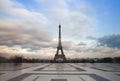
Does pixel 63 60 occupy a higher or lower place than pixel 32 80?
higher

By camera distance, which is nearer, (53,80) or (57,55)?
(53,80)

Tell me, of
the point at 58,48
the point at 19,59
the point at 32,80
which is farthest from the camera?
the point at 19,59

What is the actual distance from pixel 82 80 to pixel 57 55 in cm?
6220

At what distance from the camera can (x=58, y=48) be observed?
7150cm

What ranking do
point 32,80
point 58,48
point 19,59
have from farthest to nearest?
point 19,59, point 58,48, point 32,80

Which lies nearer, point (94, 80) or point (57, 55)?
point (94, 80)

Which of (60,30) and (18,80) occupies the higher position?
(60,30)

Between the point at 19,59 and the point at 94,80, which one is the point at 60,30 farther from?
the point at 94,80

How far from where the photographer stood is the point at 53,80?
35.2 ft

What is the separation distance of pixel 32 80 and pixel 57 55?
62413mm

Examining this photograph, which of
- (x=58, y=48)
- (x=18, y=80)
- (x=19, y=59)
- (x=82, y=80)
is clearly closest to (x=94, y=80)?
(x=82, y=80)

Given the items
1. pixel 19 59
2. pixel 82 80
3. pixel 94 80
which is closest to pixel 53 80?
pixel 82 80

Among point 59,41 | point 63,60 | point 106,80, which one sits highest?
point 59,41

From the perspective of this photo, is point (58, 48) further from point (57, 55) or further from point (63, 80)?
point (63, 80)
